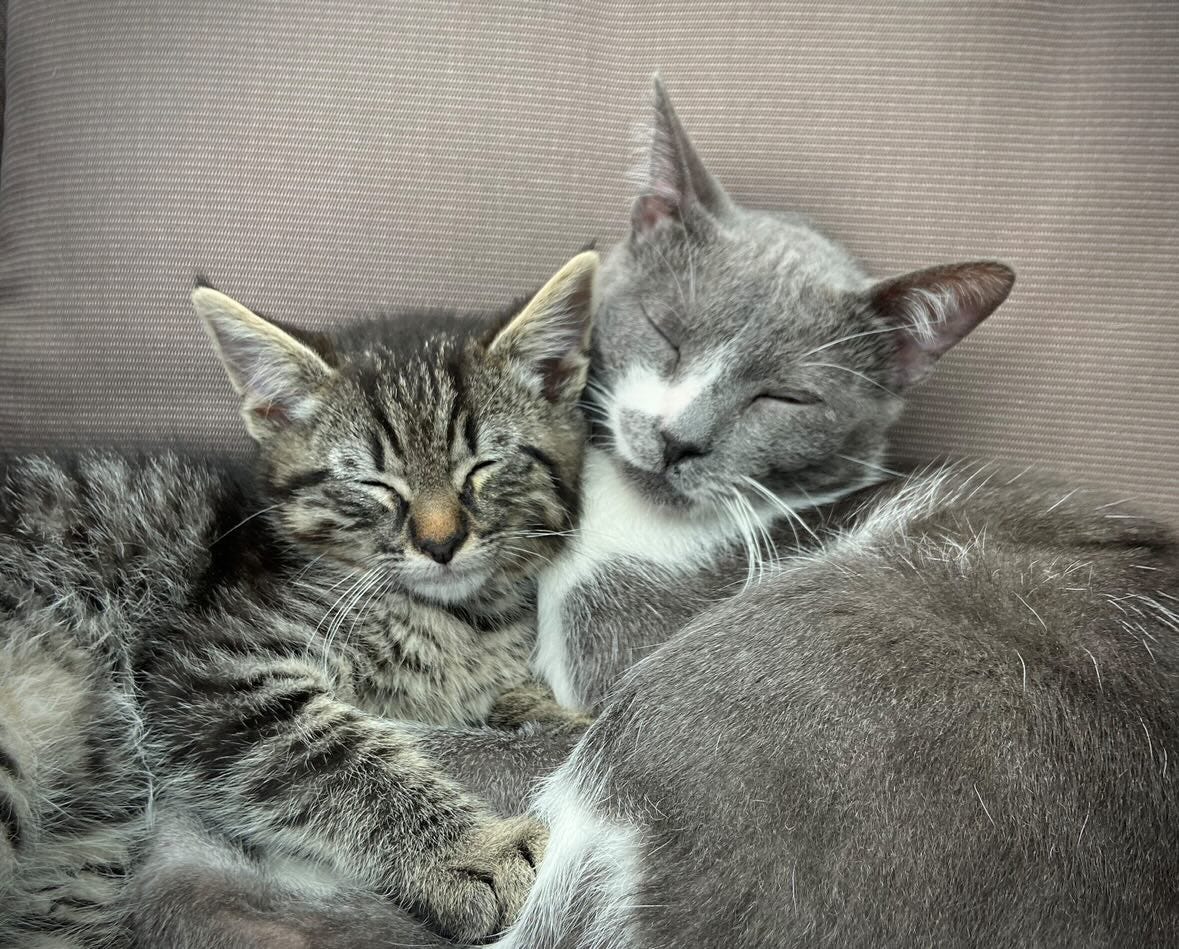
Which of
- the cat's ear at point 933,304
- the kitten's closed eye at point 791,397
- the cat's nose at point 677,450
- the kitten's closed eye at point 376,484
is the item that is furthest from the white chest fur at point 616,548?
the cat's ear at point 933,304

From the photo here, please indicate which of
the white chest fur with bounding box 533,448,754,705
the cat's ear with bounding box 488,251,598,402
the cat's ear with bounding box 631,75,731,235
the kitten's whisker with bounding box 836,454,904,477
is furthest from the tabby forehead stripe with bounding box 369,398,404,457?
the kitten's whisker with bounding box 836,454,904,477

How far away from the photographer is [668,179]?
1.68m

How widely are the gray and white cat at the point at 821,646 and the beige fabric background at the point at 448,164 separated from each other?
0.65 ft

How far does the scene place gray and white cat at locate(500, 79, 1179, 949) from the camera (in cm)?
105

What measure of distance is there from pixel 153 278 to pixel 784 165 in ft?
4.37

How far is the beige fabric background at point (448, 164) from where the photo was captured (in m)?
1.77

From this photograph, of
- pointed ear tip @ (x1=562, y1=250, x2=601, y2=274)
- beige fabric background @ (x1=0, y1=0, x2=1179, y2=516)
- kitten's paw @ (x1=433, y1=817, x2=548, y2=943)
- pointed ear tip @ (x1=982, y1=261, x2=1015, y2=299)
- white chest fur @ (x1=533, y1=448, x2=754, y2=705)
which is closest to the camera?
kitten's paw @ (x1=433, y1=817, x2=548, y2=943)

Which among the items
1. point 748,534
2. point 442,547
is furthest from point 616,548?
point 442,547

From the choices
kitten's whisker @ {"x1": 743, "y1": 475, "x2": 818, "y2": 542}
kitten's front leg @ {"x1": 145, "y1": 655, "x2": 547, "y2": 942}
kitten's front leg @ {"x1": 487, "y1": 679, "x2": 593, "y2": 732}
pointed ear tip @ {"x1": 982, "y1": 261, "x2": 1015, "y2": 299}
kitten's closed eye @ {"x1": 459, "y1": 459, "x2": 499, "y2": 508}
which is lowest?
kitten's front leg @ {"x1": 487, "y1": 679, "x2": 593, "y2": 732}

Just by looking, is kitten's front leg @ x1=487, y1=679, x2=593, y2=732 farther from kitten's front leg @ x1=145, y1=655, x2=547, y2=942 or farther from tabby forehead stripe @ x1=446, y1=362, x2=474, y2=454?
tabby forehead stripe @ x1=446, y1=362, x2=474, y2=454

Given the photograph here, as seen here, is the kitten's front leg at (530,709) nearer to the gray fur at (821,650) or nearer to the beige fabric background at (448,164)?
the gray fur at (821,650)

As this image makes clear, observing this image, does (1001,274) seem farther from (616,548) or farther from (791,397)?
(616,548)

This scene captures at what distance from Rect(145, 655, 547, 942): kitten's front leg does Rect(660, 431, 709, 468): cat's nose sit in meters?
0.64

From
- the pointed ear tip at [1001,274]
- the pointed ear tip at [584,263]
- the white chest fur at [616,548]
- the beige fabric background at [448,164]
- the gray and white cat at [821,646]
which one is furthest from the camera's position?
the beige fabric background at [448,164]
